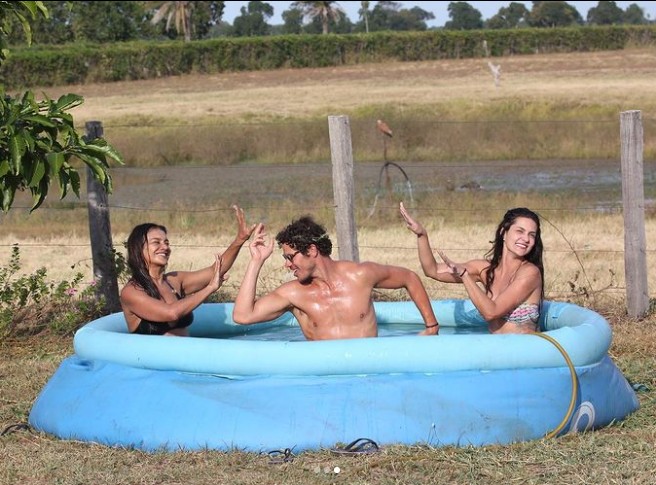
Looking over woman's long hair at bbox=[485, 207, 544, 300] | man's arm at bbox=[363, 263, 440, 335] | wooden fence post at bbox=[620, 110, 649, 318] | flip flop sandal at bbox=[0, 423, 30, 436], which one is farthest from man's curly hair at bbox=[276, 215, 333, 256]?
wooden fence post at bbox=[620, 110, 649, 318]

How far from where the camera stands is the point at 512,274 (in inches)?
257

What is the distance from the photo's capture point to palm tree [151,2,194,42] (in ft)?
236

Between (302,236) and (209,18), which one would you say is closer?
(302,236)

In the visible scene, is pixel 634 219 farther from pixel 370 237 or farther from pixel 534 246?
pixel 370 237

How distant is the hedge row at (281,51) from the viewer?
147 ft

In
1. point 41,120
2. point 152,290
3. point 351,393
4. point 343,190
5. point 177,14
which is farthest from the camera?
point 177,14

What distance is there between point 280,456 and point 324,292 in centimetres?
118

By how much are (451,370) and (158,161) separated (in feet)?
55.8

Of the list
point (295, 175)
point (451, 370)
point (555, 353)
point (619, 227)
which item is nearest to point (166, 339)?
point (451, 370)

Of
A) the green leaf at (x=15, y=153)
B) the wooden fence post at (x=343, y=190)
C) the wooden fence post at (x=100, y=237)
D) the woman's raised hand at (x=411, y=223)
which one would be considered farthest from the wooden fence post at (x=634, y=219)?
the green leaf at (x=15, y=153)

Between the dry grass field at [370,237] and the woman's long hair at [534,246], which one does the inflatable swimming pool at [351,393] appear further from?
the woman's long hair at [534,246]

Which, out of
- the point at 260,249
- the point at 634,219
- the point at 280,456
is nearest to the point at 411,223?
the point at 260,249

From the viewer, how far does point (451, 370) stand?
18.7 feet

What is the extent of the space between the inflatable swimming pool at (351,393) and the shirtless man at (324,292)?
0.49 m
